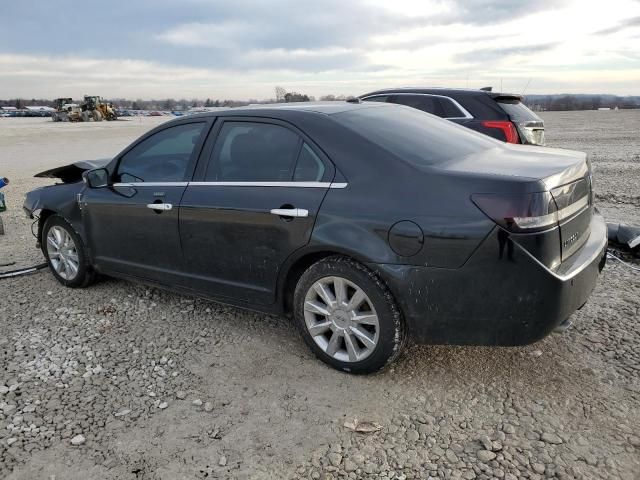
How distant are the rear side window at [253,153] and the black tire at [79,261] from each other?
5.74ft

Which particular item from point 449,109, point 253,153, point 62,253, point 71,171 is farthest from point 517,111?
point 62,253

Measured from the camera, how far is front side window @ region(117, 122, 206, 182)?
4.18 meters

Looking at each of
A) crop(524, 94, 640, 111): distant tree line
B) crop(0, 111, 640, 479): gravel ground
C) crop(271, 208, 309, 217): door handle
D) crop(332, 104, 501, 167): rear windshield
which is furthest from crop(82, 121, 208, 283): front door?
crop(524, 94, 640, 111): distant tree line

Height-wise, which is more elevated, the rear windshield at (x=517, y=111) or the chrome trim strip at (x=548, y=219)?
the rear windshield at (x=517, y=111)

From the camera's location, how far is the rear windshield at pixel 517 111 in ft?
23.6

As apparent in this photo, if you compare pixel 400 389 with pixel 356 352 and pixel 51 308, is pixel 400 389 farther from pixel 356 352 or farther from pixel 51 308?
pixel 51 308

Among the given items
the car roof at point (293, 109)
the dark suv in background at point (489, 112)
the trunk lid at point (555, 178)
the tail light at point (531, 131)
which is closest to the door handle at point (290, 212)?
the car roof at point (293, 109)

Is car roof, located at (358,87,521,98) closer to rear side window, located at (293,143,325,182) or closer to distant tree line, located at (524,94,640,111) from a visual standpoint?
rear side window, located at (293,143,325,182)

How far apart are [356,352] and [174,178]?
1.91m

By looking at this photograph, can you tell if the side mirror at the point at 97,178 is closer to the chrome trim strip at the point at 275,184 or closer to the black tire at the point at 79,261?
the black tire at the point at 79,261

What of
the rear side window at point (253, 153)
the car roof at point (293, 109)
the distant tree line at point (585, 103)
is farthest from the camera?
the distant tree line at point (585, 103)

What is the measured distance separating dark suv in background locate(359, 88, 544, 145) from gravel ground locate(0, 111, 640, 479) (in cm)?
311

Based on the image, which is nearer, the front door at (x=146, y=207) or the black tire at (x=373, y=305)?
the black tire at (x=373, y=305)

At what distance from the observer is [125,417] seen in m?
3.11
